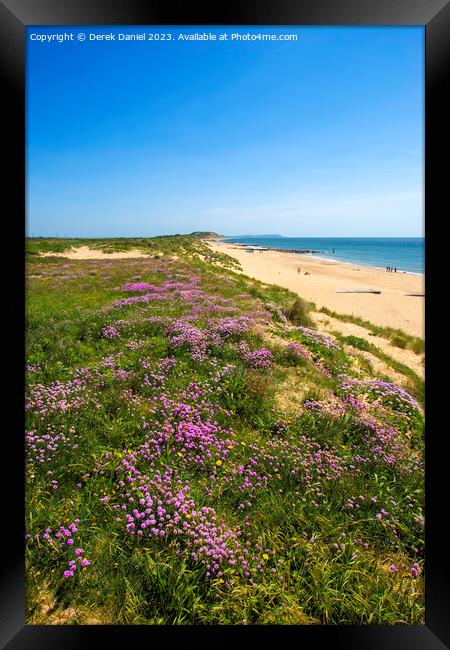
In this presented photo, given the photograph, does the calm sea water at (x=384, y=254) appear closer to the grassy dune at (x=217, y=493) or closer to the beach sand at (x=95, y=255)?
the grassy dune at (x=217, y=493)

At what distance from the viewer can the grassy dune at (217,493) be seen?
8.09ft

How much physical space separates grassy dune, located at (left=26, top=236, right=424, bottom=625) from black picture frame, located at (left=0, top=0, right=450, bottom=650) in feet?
0.54

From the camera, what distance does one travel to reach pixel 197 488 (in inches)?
120

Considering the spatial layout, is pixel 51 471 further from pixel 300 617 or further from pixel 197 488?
pixel 300 617

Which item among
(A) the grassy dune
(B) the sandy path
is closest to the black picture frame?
(A) the grassy dune

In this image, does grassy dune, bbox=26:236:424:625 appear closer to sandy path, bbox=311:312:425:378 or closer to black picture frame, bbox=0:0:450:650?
black picture frame, bbox=0:0:450:650

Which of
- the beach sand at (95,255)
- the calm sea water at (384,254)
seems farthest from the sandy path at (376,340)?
the beach sand at (95,255)
